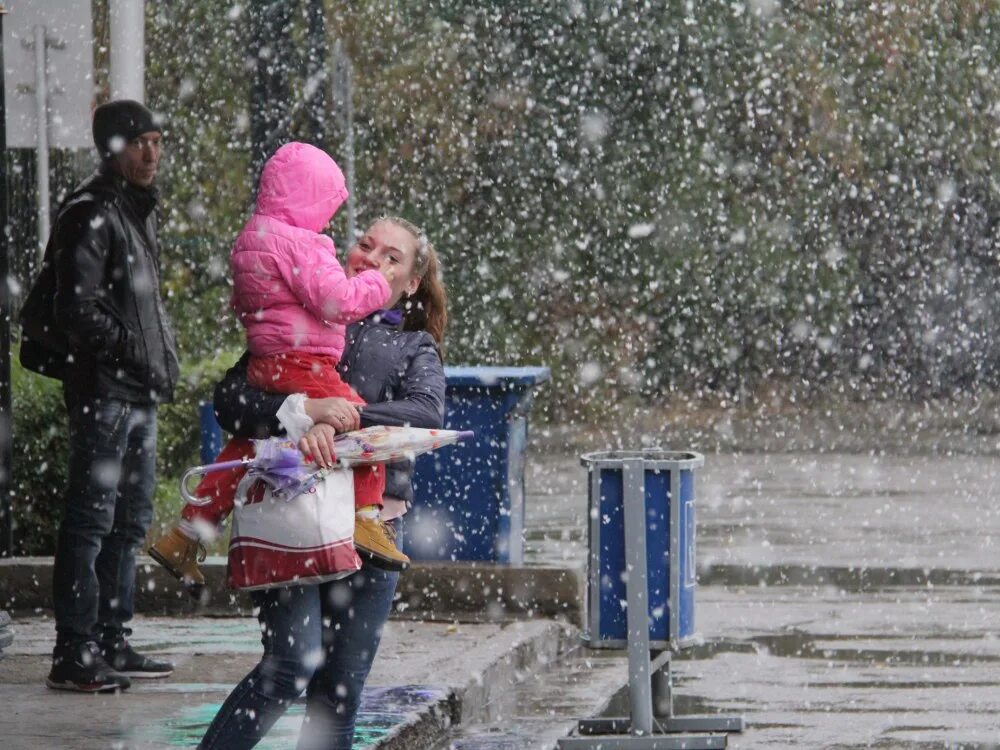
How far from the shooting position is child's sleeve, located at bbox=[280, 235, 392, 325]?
4586 millimetres

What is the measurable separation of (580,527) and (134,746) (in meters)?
7.21

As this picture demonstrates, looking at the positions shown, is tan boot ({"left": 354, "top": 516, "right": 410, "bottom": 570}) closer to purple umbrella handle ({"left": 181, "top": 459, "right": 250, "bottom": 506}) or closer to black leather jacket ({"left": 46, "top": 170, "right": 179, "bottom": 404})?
purple umbrella handle ({"left": 181, "top": 459, "right": 250, "bottom": 506})

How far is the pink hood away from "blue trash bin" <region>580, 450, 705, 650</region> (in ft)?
5.98

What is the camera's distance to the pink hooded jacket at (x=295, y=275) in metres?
4.62

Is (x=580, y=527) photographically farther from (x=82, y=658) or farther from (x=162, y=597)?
(x=82, y=658)

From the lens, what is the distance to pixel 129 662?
6762mm

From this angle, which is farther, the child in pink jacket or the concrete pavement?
the concrete pavement

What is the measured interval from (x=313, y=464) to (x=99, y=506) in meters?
1.94

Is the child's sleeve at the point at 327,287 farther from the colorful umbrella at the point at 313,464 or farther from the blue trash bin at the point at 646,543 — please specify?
the blue trash bin at the point at 646,543

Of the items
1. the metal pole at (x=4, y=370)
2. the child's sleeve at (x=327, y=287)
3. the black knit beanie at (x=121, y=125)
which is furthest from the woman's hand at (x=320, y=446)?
the metal pole at (x=4, y=370)

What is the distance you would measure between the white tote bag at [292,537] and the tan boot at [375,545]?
0.08 meters

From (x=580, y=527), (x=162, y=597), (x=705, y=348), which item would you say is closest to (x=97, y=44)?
(x=705, y=348)

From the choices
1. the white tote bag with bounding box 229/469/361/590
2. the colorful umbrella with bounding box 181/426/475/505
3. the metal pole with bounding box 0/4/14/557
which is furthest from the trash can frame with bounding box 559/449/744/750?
the metal pole with bounding box 0/4/14/557

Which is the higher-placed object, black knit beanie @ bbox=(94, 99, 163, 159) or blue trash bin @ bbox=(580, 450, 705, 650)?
black knit beanie @ bbox=(94, 99, 163, 159)
